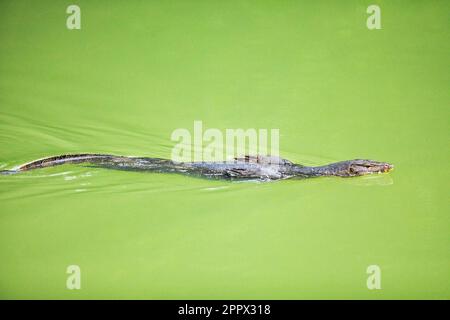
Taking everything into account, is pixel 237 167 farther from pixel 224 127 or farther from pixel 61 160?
pixel 61 160

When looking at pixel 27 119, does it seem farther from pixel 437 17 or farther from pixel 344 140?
pixel 437 17

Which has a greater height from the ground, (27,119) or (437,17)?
(437,17)

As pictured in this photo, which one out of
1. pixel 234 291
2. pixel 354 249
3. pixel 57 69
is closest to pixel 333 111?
pixel 354 249

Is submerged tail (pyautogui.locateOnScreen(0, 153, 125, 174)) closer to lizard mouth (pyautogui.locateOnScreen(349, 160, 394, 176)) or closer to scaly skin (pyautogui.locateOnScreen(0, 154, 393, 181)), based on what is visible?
scaly skin (pyautogui.locateOnScreen(0, 154, 393, 181))

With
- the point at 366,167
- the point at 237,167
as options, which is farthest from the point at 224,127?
the point at 366,167

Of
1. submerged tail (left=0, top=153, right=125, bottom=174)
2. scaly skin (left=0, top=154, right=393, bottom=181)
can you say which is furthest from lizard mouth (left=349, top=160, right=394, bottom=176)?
submerged tail (left=0, top=153, right=125, bottom=174)

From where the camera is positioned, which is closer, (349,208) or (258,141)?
(349,208)

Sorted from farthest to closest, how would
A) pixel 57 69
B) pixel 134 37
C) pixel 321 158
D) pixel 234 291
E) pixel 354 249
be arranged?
pixel 134 37 < pixel 57 69 < pixel 321 158 < pixel 354 249 < pixel 234 291
